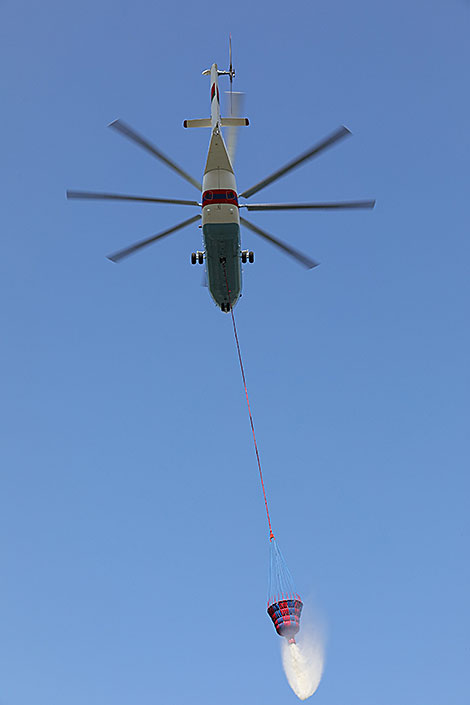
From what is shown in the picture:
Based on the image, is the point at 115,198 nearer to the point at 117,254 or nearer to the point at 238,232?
the point at 117,254

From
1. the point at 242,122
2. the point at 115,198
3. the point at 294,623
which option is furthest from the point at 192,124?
Answer: the point at 294,623

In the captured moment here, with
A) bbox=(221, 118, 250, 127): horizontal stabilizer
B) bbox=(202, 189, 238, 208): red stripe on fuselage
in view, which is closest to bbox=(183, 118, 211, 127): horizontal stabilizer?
bbox=(221, 118, 250, 127): horizontal stabilizer

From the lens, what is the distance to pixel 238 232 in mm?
25375

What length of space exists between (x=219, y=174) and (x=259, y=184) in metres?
1.39

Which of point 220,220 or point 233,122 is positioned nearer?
point 220,220

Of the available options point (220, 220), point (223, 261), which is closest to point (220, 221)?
point (220, 220)

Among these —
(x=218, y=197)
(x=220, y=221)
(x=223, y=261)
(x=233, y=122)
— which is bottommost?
(x=223, y=261)

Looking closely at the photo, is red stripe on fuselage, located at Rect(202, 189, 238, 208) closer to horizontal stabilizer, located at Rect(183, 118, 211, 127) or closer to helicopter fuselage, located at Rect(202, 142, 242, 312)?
helicopter fuselage, located at Rect(202, 142, 242, 312)

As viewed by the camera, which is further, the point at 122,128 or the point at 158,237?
the point at 158,237

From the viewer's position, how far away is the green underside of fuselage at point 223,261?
989 inches

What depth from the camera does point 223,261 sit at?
2580 cm

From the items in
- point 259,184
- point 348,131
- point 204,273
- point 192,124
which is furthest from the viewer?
point 192,124

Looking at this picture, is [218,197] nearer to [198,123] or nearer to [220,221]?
[220,221]

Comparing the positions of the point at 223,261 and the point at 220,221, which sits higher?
the point at 220,221
